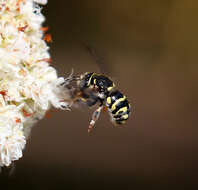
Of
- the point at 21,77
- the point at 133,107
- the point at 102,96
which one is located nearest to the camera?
the point at 21,77

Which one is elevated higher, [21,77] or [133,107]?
[133,107]

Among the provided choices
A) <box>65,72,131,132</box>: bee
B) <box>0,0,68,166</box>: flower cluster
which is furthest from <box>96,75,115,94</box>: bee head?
<box>0,0,68,166</box>: flower cluster

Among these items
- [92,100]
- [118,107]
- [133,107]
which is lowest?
[118,107]

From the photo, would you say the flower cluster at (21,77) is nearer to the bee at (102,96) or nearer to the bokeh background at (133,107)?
the bee at (102,96)

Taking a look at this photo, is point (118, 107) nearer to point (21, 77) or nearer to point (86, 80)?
point (86, 80)

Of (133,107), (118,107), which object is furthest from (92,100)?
(133,107)

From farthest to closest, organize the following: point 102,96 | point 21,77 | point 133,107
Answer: point 133,107
point 102,96
point 21,77
